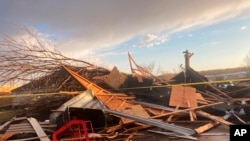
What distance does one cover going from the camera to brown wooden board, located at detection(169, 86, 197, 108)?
956 cm

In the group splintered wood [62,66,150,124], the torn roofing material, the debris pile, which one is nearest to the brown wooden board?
the debris pile

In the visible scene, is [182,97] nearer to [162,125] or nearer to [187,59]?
[162,125]

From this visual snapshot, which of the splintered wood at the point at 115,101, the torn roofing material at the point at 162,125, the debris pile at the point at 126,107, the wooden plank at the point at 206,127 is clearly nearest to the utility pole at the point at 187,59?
the debris pile at the point at 126,107

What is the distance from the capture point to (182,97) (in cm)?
984

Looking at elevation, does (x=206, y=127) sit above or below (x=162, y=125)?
below

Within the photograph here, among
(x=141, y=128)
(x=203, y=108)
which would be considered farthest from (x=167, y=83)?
(x=141, y=128)

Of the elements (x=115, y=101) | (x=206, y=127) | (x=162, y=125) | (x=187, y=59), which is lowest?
(x=206, y=127)

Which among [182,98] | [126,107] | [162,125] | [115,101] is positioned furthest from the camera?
[182,98]

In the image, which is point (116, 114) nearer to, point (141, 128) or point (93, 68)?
point (141, 128)

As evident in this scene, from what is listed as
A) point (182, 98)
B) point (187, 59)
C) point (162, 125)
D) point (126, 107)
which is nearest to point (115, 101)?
point (126, 107)

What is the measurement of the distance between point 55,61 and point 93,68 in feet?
5.53

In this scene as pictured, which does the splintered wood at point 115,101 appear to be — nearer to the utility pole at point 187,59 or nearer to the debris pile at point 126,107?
the debris pile at point 126,107

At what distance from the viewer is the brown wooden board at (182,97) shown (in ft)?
31.4

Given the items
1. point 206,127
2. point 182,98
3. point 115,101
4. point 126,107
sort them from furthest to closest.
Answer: point 182,98 < point 115,101 < point 126,107 < point 206,127
